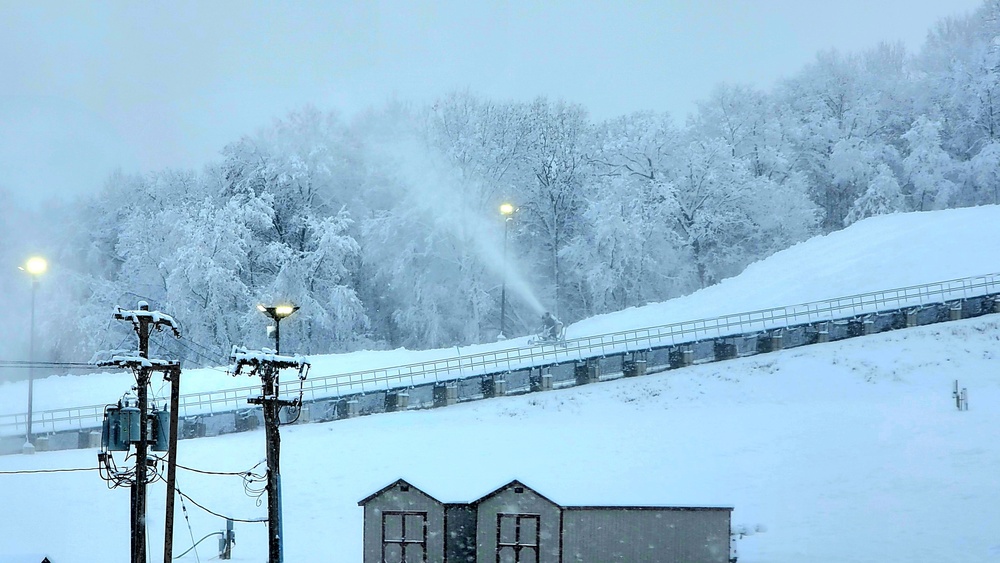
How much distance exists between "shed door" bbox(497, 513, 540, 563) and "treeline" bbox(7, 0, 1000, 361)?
35.4 metres

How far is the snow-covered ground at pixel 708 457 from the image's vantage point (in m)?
26.0

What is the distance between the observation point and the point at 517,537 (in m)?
23.0

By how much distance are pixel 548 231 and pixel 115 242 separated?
3102 cm

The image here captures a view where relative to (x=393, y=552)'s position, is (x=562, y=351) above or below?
above

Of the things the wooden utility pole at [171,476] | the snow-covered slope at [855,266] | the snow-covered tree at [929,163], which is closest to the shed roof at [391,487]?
the wooden utility pole at [171,476]

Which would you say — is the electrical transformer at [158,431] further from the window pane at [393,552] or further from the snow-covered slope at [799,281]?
the snow-covered slope at [799,281]

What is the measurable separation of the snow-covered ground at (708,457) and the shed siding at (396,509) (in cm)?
56

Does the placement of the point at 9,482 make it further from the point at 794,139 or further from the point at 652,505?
the point at 794,139

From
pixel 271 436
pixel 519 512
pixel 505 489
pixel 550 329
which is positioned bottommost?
pixel 519 512

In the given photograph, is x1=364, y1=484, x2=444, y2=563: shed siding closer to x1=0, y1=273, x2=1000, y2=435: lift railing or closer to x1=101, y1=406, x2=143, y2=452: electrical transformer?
x1=101, y1=406, x2=143, y2=452: electrical transformer

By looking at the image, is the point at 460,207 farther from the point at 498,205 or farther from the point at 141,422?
the point at 141,422

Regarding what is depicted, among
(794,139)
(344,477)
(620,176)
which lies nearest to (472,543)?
(344,477)

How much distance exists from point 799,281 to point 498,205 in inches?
780

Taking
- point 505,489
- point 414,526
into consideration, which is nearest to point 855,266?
point 505,489
